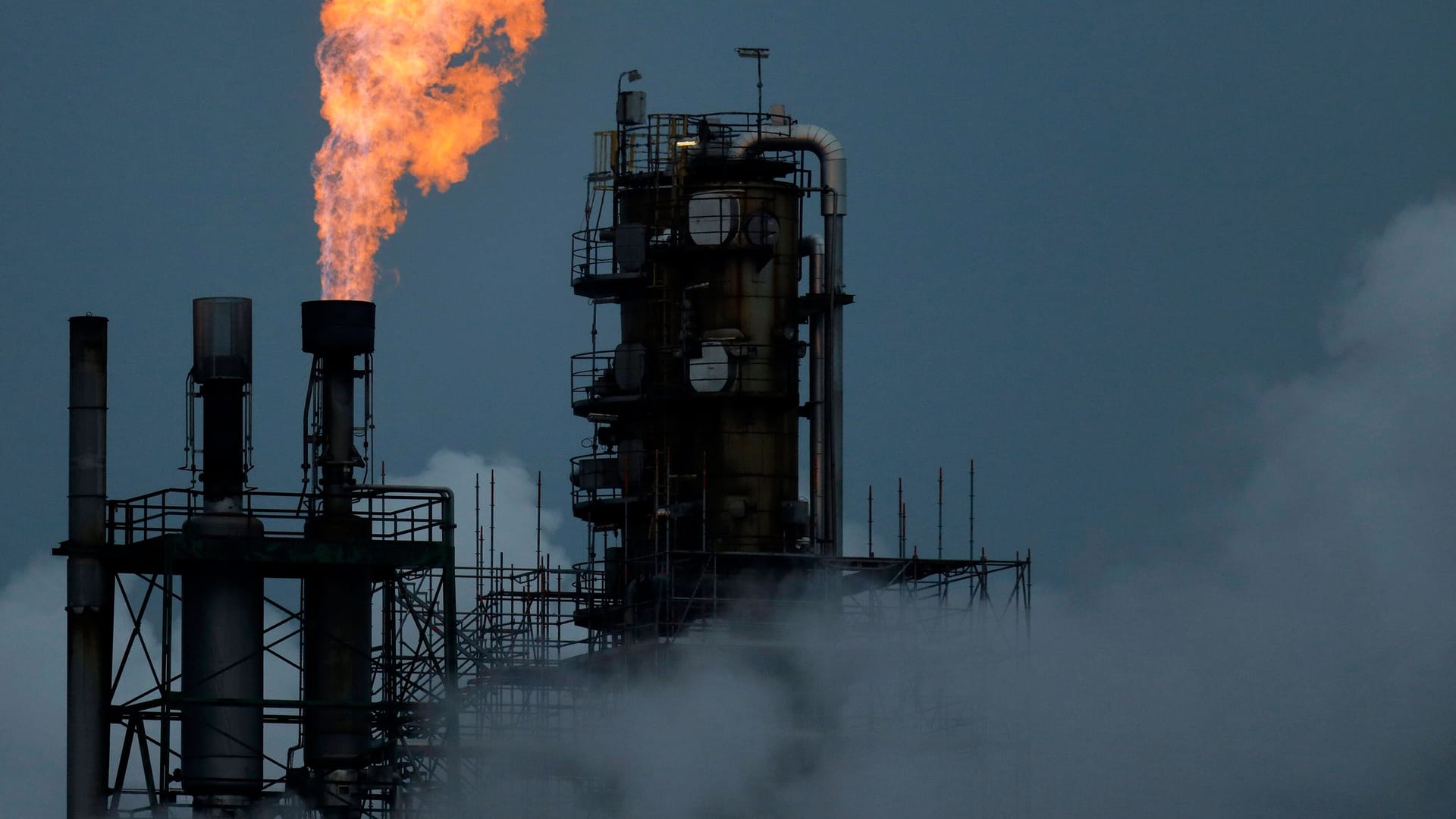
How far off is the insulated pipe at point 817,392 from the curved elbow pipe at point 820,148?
44.5 inches

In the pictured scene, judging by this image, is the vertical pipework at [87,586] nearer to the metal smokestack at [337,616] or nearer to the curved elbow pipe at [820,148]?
the metal smokestack at [337,616]

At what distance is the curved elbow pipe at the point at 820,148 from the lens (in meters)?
107

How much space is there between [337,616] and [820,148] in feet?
76.6

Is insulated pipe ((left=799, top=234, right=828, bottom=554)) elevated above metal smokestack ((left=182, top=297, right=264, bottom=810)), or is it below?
above

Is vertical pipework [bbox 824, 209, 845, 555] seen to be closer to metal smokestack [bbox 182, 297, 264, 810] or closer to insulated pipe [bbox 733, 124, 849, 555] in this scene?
insulated pipe [bbox 733, 124, 849, 555]

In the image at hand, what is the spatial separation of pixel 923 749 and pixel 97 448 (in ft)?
78.9

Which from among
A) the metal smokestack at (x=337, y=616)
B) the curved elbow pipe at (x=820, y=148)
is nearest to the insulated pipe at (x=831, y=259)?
the curved elbow pipe at (x=820, y=148)

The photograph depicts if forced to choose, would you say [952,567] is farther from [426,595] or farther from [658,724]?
[426,595]

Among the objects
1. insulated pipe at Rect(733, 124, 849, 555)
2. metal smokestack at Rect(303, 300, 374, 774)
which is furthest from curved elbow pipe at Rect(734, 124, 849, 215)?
metal smokestack at Rect(303, 300, 374, 774)

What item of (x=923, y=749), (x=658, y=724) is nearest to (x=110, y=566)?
(x=658, y=724)

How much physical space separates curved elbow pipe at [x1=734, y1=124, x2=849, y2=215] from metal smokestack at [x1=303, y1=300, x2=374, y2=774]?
59.3ft

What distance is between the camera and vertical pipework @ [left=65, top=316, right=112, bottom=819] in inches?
3595

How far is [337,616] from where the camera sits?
91062mm

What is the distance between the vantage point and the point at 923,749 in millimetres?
102875
